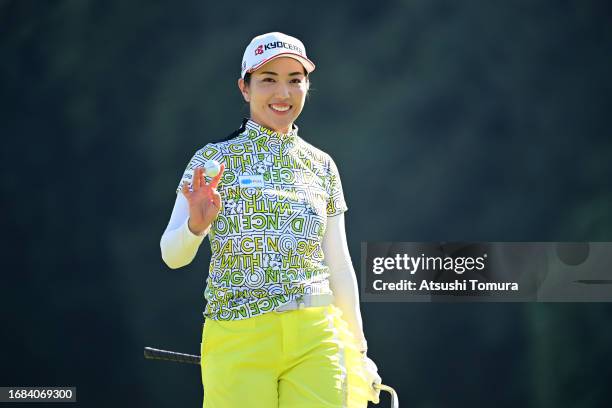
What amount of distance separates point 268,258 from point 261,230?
72 millimetres

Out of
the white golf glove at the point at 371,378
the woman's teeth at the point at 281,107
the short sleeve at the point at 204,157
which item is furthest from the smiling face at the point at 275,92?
the white golf glove at the point at 371,378

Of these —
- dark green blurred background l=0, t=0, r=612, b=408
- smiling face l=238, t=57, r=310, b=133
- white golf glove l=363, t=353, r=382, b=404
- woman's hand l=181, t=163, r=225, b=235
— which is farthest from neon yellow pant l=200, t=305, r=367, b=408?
dark green blurred background l=0, t=0, r=612, b=408

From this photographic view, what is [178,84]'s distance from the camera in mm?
4348


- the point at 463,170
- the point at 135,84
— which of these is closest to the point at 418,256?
the point at 463,170

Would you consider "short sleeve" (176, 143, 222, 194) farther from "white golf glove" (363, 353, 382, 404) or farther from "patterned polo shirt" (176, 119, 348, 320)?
"white golf glove" (363, 353, 382, 404)

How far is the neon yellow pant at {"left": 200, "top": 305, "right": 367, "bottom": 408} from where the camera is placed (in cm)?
227

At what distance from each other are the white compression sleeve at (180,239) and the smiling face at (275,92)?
33cm

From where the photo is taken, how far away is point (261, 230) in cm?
234

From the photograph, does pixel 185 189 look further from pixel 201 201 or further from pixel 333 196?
pixel 333 196

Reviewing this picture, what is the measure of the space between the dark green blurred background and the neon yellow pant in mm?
2014

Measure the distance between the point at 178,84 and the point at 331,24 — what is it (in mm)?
763

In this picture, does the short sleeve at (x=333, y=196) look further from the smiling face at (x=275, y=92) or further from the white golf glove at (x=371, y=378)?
the white golf glove at (x=371, y=378)

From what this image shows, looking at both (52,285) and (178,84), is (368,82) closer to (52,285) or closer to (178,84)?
(178,84)

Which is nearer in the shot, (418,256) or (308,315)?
(308,315)
